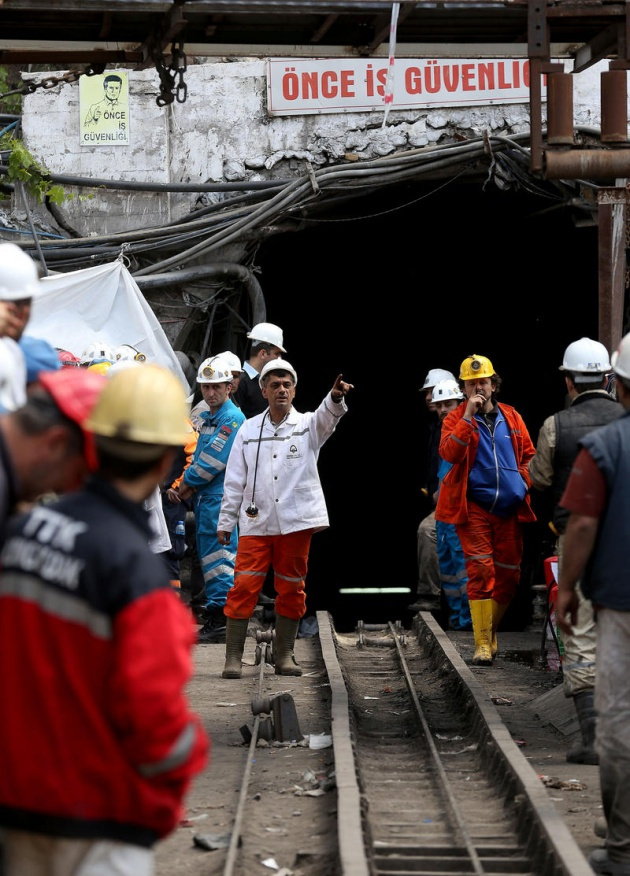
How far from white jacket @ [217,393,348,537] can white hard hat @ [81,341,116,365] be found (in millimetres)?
2177

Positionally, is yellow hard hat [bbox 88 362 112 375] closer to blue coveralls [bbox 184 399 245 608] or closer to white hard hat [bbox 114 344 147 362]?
white hard hat [bbox 114 344 147 362]

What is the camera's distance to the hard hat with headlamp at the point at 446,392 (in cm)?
1303

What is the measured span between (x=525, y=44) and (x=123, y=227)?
20.6 feet

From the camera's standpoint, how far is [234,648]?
984 centimetres

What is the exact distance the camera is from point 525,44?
29.6 ft

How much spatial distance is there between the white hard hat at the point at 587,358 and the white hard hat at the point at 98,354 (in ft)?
16.7

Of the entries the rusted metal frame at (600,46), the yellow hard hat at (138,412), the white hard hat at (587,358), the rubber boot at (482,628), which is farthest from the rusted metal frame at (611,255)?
the yellow hard hat at (138,412)

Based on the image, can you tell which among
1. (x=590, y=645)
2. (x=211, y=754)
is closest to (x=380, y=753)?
(x=211, y=754)

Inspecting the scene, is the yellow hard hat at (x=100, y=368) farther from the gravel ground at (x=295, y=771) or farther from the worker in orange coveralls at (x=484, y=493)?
the worker in orange coveralls at (x=484, y=493)

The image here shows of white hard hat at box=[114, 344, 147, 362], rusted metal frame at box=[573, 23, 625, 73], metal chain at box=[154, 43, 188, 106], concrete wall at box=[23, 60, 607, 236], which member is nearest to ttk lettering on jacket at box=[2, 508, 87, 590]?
metal chain at box=[154, 43, 188, 106]

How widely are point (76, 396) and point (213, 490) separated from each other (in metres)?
8.27

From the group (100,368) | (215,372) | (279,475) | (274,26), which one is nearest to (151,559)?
(274,26)

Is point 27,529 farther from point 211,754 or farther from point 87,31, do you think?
point 87,31

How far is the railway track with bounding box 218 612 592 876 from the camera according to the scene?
5484 mm
